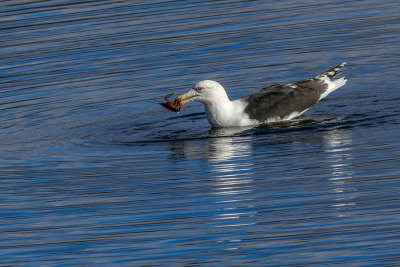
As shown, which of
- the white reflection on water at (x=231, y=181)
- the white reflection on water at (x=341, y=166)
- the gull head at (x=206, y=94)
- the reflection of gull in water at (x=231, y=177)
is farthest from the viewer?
the gull head at (x=206, y=94)

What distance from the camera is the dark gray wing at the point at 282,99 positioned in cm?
1692

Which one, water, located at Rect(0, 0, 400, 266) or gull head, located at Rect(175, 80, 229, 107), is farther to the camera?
gull head, located at Rect(175, 80, 229, 107)

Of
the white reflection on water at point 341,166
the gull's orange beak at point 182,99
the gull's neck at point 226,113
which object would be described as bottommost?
the white reflection on water at point 341,166

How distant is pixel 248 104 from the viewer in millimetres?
16953

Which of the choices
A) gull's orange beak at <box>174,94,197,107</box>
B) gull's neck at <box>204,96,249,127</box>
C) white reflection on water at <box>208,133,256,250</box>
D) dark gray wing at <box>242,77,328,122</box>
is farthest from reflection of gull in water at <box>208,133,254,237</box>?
gull's orange beak at <box>174,94,197,107</box>

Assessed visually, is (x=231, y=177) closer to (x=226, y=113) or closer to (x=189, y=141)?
(x=189, y=141)

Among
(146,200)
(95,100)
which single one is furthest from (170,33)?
(146,200)

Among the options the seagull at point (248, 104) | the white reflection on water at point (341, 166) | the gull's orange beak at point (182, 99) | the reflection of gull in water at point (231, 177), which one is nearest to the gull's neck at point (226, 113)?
the seagull at point (248, 104)

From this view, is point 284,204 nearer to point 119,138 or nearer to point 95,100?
point 119,138

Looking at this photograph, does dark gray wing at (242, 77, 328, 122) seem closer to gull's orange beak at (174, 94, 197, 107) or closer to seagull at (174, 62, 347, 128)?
seagull at (174, 62, 347, 128)

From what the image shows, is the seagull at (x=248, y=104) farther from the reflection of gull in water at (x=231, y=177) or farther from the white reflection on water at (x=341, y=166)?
the white reflection on water at (x=341, y=166)

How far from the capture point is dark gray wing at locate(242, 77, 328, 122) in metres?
16.9

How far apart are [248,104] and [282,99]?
0.61 metres

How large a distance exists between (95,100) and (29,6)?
782 centimetres
